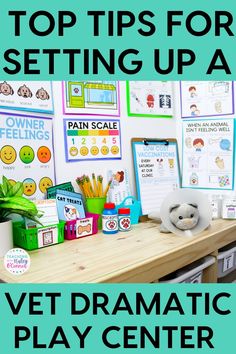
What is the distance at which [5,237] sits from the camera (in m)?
0.82

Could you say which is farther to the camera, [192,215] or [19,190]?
[192,215]

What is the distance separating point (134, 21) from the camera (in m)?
1.00

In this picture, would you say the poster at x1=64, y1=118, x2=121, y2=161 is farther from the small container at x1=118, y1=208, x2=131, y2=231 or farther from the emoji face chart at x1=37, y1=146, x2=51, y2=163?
the small container at x1=118, y1=208, x2=131, y2=231

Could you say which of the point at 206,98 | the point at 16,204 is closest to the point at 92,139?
the point at 16,204

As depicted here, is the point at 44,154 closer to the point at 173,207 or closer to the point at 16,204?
the point at 16,204

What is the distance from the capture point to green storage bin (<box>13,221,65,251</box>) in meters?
0.88

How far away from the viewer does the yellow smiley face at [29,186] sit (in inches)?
39.8

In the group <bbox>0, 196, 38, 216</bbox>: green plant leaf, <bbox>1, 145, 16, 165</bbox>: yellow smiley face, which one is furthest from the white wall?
<bbox>0, 196, 38, 216</bbox>: green plant leaf

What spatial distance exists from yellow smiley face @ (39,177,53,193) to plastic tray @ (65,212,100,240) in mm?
167

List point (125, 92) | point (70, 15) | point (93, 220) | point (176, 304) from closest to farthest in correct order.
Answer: point (176, 304), point (70, 15), point (93, 220), point (125, 92)

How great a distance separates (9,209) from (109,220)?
1.27 ft

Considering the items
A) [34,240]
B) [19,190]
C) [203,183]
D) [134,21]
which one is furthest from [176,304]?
[134,21]

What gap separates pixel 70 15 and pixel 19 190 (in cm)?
62

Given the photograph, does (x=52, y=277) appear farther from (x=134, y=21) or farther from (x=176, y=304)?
(x=134, y=21)
